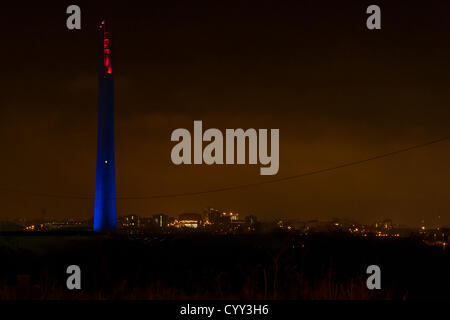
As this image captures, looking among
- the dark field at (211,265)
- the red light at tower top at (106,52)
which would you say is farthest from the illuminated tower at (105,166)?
the dark field at (211,265)

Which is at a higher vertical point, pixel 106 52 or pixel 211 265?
pixel 106 52

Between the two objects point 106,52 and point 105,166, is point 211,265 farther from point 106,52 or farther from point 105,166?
point 106,52

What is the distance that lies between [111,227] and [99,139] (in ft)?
38.8

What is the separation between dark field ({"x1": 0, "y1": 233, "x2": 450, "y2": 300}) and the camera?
20953 millimetres

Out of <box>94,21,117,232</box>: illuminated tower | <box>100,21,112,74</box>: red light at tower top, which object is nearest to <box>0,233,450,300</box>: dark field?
<box>94,21,117,232</box>: illuminated tower

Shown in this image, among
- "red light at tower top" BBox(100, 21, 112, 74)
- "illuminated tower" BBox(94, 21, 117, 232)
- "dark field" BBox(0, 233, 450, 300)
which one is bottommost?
"dark field" BBox(0, 233, 450, 300)

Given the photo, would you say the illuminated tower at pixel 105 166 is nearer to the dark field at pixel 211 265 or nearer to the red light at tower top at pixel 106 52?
the red light at tower top at pixel 106 52

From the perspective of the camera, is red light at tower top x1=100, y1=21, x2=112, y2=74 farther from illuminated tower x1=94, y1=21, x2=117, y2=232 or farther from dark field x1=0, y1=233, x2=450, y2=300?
dark field x1=0, y1=233, x2=450, y2=300

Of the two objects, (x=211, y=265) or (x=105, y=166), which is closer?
(x=211, y=265)

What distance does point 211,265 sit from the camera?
48.9 metres

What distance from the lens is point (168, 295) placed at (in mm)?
17938

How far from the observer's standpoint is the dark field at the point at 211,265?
2095 centimetres

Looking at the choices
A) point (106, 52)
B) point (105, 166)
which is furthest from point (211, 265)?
point (106, 52)
